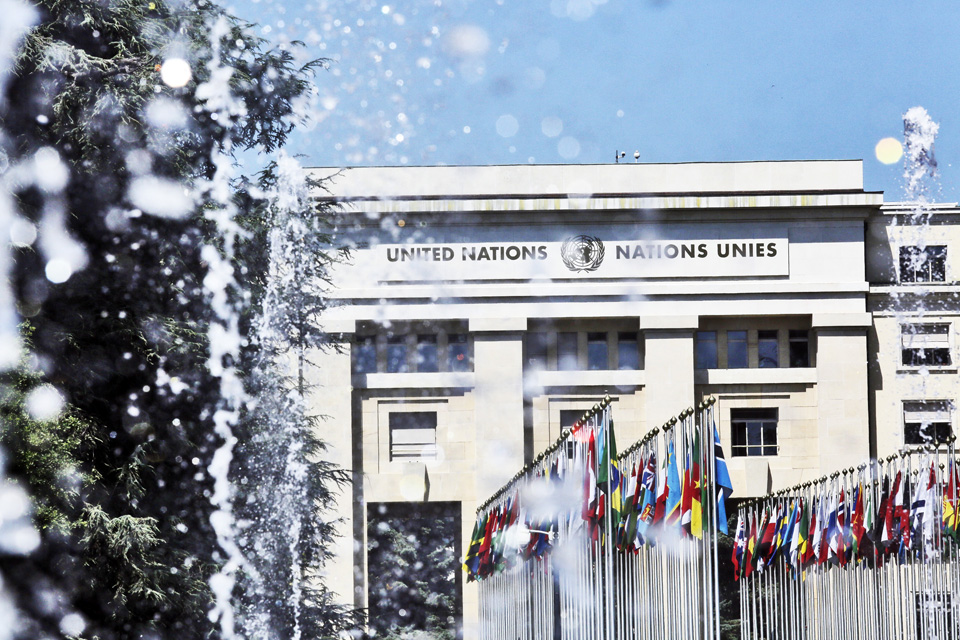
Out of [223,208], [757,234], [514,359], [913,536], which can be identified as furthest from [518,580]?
[757,234]

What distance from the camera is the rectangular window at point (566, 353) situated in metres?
35.7

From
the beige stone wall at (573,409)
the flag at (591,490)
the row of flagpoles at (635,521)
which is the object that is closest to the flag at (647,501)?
the row of flagpoles at (635,521)

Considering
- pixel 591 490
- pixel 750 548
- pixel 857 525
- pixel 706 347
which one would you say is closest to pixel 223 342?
pixel 591 490

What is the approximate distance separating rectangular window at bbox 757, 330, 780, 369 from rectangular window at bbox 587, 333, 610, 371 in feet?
14.4

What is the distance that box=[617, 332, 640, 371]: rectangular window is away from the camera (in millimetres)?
35750

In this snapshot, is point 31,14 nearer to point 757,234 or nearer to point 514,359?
point 514,359

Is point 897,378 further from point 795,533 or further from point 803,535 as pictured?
point 803,535

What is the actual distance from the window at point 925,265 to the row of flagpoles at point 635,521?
21.6 m

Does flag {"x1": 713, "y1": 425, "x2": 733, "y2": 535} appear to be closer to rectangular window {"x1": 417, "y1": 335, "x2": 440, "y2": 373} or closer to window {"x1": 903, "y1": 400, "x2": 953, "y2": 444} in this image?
rectangular window {"x1": 417, "y1": 335, "x2": 440, "y2": 373}

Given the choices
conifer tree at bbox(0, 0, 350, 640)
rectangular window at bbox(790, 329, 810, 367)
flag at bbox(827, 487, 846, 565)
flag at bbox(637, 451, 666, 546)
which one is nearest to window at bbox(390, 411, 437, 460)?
rectangular window at bbox(790, 329, 810, 367)

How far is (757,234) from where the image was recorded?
3519cm

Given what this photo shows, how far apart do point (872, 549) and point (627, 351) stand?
15782 mm

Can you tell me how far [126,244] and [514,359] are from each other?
18.5 m

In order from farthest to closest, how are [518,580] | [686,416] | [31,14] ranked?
[518,580] < [31,14] < [686,416]
